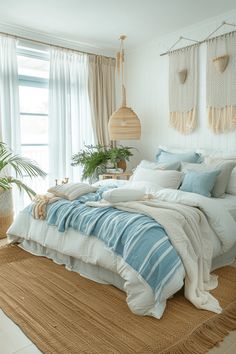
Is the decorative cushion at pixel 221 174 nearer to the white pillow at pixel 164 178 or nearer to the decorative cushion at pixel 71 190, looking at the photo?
the white pillow at pixel 164 178

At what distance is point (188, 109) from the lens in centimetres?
433

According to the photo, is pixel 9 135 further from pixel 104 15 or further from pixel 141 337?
pixel 141 337

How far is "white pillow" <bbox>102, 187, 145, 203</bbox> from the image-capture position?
2740 millimetres

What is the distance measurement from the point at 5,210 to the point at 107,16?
277 cm

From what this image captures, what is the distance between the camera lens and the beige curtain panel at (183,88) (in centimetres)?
424

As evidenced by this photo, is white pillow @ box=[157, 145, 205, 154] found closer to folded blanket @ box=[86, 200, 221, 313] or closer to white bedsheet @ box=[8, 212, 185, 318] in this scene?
folded blanket @ box=[86, 200, 221, 313]

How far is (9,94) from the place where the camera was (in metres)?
4.16

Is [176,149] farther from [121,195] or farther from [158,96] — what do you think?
[121,195]

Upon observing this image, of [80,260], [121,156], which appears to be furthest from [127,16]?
[80,260]

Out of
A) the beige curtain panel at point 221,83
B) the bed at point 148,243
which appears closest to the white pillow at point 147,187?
the bed at point 148,243

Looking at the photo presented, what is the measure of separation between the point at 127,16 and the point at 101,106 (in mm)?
1571

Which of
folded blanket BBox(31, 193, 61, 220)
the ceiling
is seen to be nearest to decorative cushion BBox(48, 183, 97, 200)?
folded blanket BBox(31, 193, 61, 220)

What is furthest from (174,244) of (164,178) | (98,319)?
(164,178)

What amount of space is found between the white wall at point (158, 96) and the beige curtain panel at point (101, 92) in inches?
11.7
